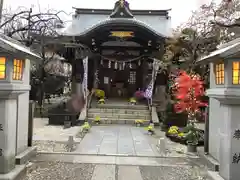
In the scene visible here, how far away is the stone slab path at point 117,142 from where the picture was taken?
9.01 m

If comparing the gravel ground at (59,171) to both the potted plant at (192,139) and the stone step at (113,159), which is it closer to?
the stone step at (113,159)

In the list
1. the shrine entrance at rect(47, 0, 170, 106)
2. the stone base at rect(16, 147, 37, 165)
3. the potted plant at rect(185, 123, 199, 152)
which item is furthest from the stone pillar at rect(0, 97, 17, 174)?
the shrine entrance at rect(47, 0, 170, 106)

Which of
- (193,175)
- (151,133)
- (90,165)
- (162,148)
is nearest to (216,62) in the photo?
(193,175)

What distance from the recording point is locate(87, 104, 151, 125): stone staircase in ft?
52.1

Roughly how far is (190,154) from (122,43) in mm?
14767

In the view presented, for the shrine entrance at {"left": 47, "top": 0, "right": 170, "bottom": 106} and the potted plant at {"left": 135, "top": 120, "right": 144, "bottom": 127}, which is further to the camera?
the shrine entrance at {"left": 47, "top": 0, "right": 170, "bottom": 106}

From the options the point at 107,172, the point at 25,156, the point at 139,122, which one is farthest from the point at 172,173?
the point at 139,122

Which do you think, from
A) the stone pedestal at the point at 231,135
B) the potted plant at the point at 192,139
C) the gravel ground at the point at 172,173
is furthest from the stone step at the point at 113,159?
the stone pedestal at the point at 231,135

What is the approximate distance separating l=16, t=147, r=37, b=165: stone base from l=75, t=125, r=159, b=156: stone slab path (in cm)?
173

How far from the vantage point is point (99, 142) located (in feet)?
34.5

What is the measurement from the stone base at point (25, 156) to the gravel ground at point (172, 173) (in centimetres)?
348

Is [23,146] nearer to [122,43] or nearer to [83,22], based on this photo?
[122,43]

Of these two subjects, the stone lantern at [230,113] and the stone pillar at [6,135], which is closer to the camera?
the stone lantern at [230,113]

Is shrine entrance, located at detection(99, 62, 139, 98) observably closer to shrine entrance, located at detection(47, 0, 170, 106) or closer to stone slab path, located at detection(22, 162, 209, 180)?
shrine entrance, located at detection(47, 0, 170, 106)
